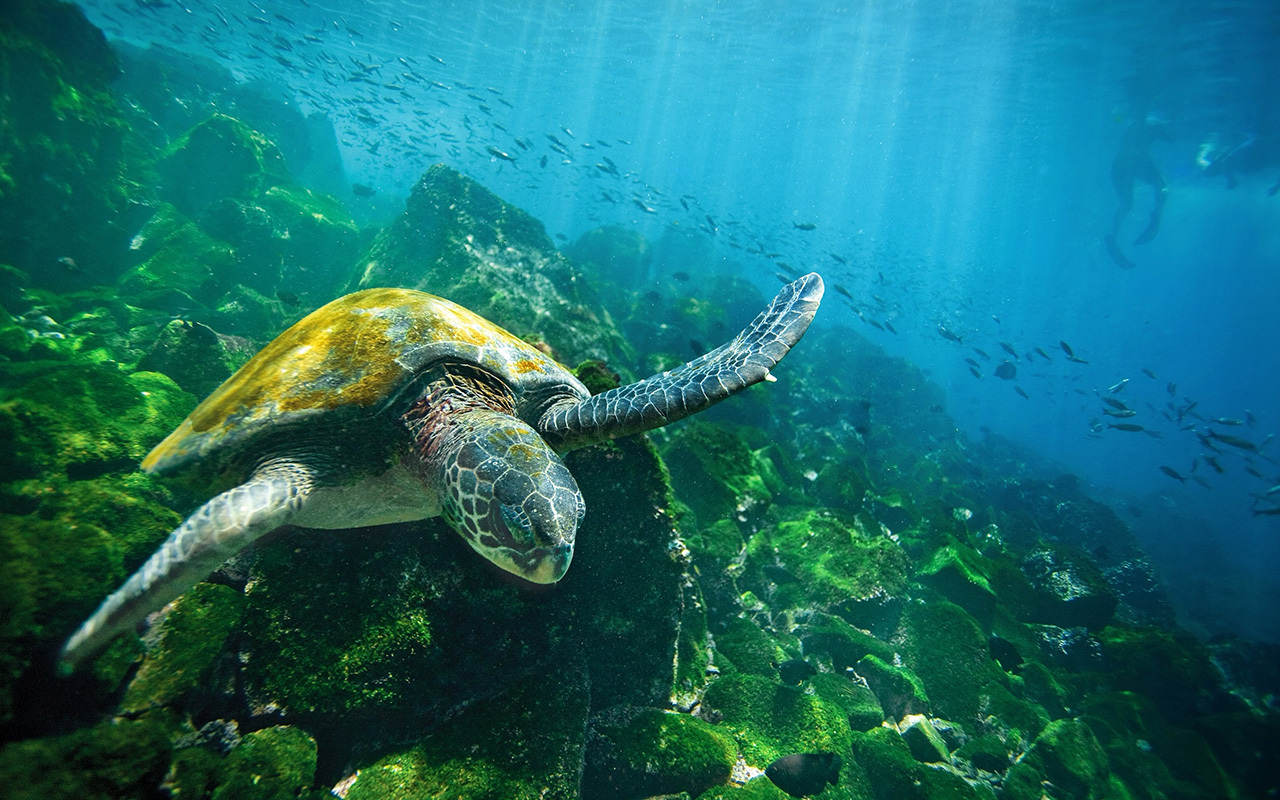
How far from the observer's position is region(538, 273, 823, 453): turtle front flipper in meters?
3.23

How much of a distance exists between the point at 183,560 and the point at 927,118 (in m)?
54.8

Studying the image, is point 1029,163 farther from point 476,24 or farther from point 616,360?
point 616,360

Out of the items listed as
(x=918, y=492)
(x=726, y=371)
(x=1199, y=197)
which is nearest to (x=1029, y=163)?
(x=1199, y=197)

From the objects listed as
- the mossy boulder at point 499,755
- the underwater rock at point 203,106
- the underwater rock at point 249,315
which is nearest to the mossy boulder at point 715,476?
the mossy boulder at point 499,755

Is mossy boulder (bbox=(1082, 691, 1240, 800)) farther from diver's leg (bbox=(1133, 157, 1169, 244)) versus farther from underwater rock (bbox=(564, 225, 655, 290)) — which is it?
diver's leg (bbox=(1133, 157, 1169, 244))

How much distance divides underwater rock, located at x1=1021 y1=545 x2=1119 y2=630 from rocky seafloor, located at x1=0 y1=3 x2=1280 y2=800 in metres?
0.06

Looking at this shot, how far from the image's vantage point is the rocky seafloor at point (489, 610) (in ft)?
8.46

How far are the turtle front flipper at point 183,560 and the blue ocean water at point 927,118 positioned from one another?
14.1 metres

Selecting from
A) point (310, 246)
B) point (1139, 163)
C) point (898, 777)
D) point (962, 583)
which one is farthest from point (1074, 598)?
point (1139, 163)

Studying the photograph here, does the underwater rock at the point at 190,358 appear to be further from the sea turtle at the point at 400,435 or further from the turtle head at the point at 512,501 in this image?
the turtle head at the point at 512,501

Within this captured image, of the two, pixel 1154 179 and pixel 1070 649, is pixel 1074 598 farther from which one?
pixel 1154 179

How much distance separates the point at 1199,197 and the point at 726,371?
222 ft

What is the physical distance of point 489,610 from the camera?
308 cm

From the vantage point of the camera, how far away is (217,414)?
3.24m
